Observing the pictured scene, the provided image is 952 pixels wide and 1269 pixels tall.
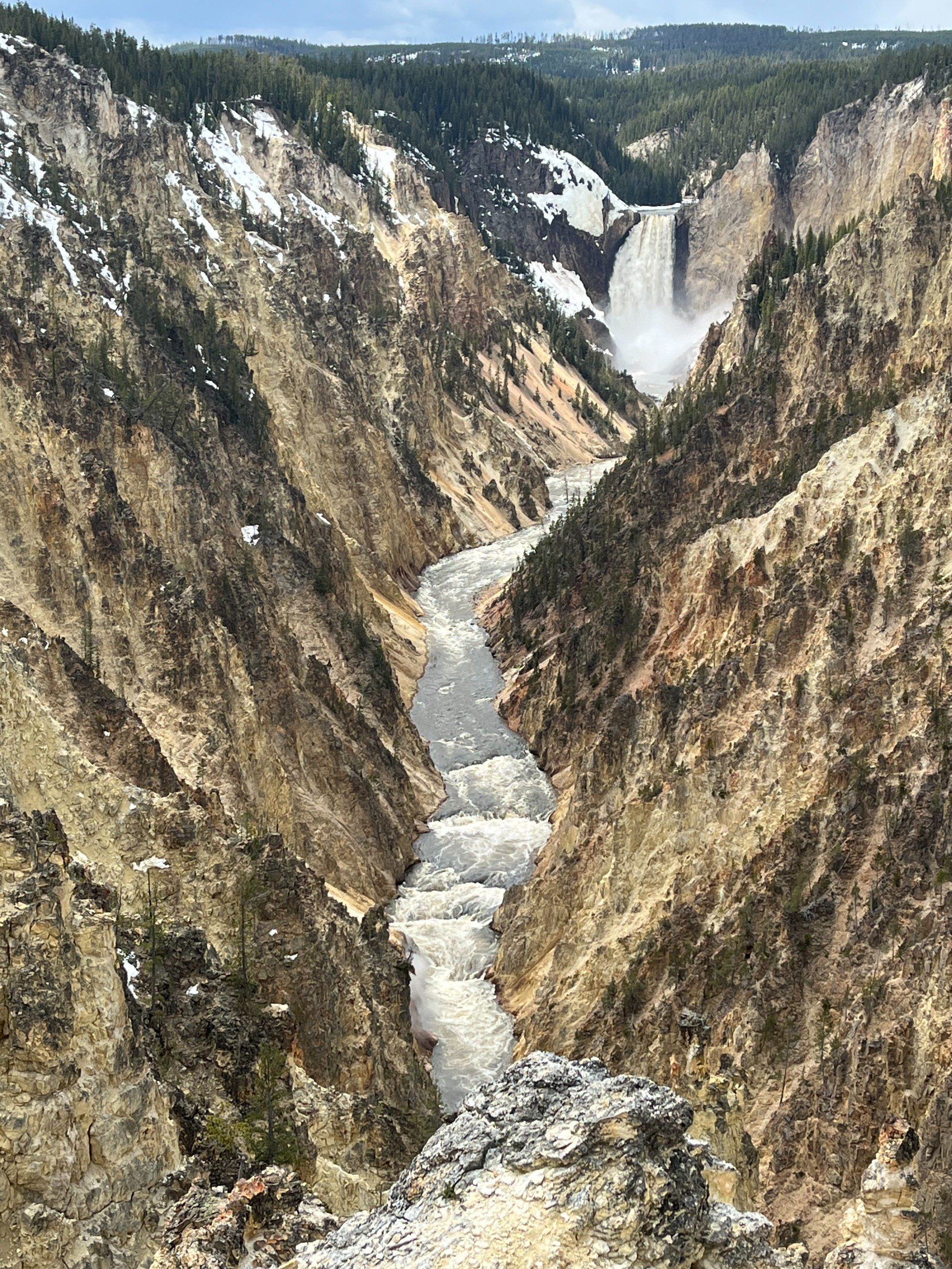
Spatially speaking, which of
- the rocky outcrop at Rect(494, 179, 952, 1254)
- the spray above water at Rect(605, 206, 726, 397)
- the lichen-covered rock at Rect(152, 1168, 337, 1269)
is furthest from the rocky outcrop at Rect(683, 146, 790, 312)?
the lichen-covered rock at Rect(152, 1168, 337, 1269)

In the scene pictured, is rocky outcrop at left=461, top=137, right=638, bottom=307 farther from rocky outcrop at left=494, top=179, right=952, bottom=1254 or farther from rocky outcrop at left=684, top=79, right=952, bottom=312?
rocky outcrop at left=494, top=179, right=952, bottom=1254

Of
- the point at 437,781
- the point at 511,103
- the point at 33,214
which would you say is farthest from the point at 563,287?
the point at 437,781

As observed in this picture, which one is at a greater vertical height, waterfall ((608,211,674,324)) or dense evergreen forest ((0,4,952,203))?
dense evergreen forest ((0,4,952,203))

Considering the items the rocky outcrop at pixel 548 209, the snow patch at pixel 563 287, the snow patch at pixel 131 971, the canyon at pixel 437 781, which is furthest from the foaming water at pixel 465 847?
the rocky outcrop at pixel 548 209

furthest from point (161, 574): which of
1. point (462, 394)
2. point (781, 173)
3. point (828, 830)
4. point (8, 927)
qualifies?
point (781, 173)

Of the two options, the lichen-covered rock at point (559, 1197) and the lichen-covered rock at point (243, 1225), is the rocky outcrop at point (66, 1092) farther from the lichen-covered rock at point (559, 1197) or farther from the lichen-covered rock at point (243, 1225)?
the lichen-covered rock at point (559, 1197)
